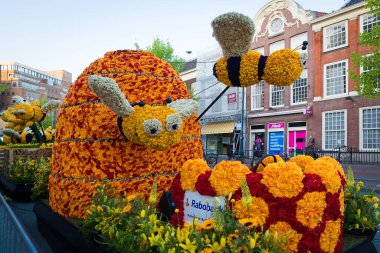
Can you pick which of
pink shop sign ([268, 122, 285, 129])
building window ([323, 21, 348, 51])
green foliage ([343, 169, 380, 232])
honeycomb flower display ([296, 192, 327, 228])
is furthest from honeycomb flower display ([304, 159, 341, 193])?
pink shop sign ([268, 122, 285, 129])

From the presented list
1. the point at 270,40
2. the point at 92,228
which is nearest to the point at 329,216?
the point at 92,228

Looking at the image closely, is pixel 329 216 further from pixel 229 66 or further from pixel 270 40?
pixel 270 40

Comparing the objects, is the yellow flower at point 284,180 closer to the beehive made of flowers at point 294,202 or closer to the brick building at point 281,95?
the beehive made of flowers at point 294,202

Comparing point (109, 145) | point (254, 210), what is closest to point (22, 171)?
point (109, 145)

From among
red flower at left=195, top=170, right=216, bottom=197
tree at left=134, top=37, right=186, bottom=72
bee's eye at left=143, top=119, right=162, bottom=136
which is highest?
tree at left=134, top=37, right=186, bottom=72

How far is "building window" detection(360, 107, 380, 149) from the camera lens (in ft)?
71.6

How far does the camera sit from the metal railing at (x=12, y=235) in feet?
6.67

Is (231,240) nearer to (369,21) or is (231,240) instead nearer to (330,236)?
(330,236)

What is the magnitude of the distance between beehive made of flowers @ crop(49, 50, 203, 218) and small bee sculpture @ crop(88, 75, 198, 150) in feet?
1.81

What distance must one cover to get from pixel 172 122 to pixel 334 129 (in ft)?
75.4

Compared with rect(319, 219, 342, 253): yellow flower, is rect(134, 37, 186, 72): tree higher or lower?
higher

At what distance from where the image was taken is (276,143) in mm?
28000

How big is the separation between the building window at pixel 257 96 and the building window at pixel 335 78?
6.11m

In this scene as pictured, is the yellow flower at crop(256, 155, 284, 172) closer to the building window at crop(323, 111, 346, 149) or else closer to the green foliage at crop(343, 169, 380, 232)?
the green foliage at crop(343, 169, 380, 232)
